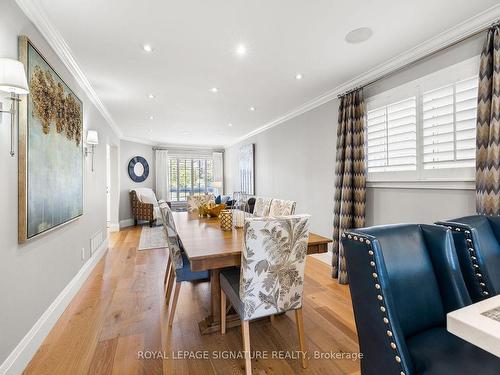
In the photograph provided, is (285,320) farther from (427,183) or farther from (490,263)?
(427,183)

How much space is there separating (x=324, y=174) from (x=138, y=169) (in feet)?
18.3

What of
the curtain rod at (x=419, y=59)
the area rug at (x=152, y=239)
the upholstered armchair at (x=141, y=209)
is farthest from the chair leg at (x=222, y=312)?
the upholstered armchair at (x=141, y=209)

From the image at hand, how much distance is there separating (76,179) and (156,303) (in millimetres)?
1619

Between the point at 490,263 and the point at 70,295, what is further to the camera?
the point at 70,295

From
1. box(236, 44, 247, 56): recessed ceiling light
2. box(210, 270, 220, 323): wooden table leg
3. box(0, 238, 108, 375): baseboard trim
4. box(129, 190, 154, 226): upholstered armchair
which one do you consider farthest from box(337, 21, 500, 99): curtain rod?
box(129, 190, 154, 226): upholstered armchair

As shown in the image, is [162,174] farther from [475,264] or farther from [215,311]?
[475,264]

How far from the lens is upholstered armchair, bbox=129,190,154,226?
630 cm

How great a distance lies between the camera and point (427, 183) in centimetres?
230

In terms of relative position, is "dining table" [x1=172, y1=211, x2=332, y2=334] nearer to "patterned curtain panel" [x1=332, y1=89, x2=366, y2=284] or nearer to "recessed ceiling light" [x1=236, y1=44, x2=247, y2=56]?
"patterned curtain panel" [x1=332, y1=89, x2=366, y2=284]

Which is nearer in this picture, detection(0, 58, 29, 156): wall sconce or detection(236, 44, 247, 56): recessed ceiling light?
detection(0, 58, 29, 156): wall sconce

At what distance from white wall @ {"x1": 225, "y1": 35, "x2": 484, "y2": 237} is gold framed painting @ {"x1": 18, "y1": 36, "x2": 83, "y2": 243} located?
10.3 feet

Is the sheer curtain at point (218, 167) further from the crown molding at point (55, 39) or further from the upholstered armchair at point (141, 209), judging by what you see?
the crown molding at point (55, 39)

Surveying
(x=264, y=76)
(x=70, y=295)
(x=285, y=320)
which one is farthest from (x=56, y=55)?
(x=285, y=320)

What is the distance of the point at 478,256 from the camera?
1147 mm
